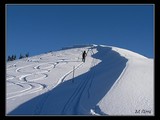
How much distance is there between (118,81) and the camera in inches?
679

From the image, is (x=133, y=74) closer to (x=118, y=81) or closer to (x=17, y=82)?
(x=118, y=81)

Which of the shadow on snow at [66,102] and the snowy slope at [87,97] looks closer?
the snowy slope at [87,97]

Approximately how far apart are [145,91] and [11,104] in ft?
22.4

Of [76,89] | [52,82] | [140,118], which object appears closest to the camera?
[140,118]

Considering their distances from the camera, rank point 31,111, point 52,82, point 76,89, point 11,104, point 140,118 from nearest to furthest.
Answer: point 140,118
point 31,111
point 11,104
point 76,89
point 52,82

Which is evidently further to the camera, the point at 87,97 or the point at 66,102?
the point at 87,97

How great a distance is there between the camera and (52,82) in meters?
22.8

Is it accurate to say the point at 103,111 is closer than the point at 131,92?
Yes

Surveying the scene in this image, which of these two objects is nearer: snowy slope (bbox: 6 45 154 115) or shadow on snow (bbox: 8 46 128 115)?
snowy slope (bbox: 6 45 154 115)

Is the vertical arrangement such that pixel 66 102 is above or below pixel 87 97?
below
